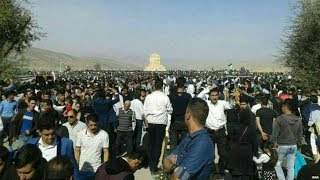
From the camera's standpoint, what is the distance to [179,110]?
32.1ft

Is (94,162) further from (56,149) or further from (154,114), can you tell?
(154,114)

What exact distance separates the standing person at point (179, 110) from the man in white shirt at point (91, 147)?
359 centimetres

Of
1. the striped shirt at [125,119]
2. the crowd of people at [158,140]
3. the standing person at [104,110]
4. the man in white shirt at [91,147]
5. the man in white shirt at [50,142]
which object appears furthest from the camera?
the striped shirt at [125,119]

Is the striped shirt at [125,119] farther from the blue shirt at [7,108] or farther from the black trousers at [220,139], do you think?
the blue shirt at [7,108]

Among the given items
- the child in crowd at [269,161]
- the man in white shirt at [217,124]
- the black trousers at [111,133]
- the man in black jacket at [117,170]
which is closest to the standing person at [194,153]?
the man in black jacket at [117,170]

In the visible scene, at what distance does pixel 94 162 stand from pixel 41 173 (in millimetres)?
2384

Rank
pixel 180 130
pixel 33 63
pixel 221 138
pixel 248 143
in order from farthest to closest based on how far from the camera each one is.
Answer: pixel 33 63 < pixel 180 130 < pixel 221 138 < pixel 248 143

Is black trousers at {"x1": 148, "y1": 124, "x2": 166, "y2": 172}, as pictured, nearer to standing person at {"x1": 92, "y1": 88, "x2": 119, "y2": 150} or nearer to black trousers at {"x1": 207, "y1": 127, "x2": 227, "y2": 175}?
black trousers at {"x1": 207, "y1": 127, "x2": 227, "y2": 175}

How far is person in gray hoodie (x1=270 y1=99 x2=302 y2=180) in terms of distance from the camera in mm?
8008

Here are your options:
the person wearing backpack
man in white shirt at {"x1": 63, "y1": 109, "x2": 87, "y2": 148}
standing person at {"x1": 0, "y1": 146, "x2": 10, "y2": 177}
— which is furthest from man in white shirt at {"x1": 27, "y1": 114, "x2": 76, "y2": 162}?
the person wearing backpack

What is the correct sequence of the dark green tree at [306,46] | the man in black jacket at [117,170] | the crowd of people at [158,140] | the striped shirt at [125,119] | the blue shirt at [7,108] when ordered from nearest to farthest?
the crowd of people at [158,140] < the man in black jacket at [117,170] < the striped shirt at [125,119] < the blue shirt at [7,108] < the dark green tree at [306,46]

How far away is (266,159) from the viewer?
25.7ft

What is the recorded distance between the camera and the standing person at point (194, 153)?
12.0 ft

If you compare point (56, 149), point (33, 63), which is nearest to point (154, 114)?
point (56, 149)
